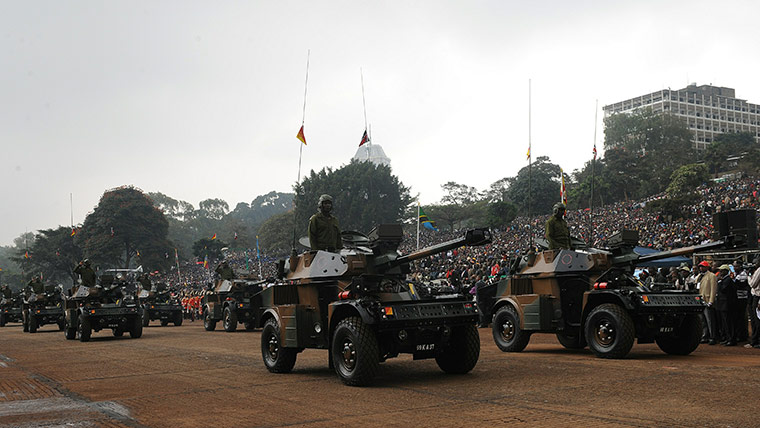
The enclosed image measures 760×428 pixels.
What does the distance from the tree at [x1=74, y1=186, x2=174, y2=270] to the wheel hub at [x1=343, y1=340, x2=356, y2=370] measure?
6849cm

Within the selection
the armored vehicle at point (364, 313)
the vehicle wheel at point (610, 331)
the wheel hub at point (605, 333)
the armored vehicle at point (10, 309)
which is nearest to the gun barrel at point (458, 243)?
the armored vehicle at point (364, 313)

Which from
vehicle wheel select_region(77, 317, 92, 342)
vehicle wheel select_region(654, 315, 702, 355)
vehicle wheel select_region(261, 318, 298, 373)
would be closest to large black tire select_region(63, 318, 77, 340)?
vehicle wheel select_region(77, 317, 92, 342)

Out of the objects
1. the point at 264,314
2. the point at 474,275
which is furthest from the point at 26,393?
the point at 474,275

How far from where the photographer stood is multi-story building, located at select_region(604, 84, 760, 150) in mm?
126875

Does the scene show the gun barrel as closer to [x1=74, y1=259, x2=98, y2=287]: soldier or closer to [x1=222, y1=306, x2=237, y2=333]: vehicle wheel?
[x1=74, y1=259, x2=98, y2=287]: soldier

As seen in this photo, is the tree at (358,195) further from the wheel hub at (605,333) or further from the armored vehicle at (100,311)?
the wheel hub at (605,333)

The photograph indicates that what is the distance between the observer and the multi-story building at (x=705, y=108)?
416ft

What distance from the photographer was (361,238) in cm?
1211

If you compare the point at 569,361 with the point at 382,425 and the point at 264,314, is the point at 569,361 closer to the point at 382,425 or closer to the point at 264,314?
the point at 264,314

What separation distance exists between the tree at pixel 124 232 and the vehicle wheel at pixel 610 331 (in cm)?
6788

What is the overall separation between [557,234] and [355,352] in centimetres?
617

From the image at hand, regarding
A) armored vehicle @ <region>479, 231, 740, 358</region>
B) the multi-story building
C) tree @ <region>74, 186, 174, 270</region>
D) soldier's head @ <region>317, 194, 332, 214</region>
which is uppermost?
the multi-story building

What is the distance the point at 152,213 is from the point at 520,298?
68812mm

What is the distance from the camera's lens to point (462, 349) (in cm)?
1033
